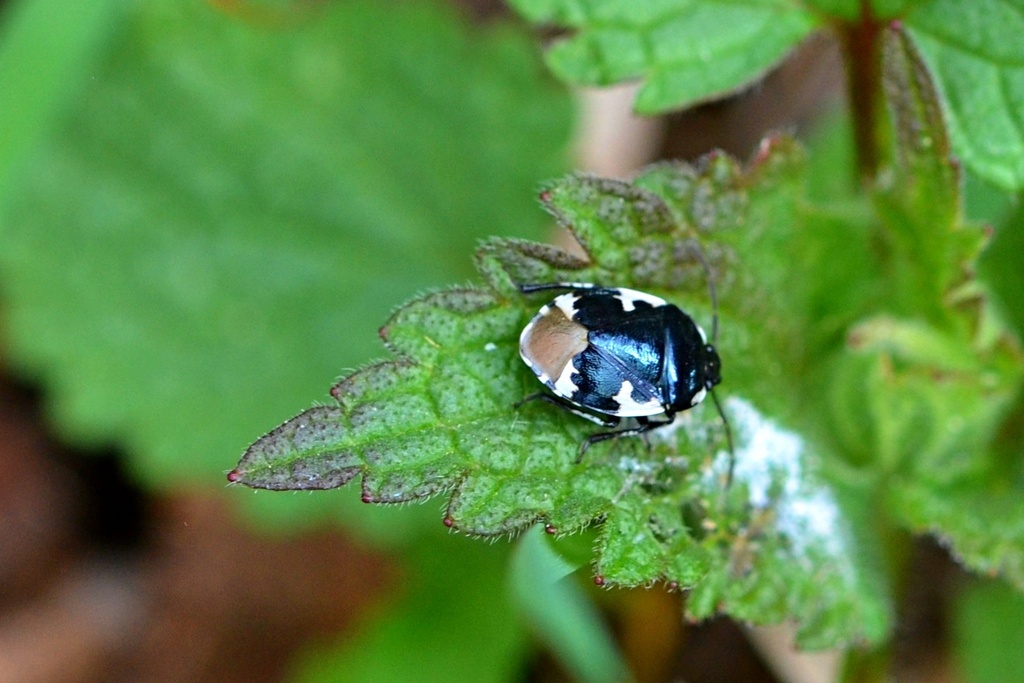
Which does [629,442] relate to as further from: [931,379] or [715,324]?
[931,379]

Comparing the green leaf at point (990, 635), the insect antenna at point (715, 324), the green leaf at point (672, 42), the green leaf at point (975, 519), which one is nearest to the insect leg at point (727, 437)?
the insect antenna at point (715, 324)

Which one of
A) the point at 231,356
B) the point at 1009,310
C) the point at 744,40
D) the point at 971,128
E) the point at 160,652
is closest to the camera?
the point at 971,128

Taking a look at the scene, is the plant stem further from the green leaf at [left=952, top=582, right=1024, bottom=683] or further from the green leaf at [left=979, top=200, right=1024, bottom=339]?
the green leaf at [left=952, top=582, right=1024, bottom=683]

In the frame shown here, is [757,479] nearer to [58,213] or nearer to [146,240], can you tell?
[146,240]

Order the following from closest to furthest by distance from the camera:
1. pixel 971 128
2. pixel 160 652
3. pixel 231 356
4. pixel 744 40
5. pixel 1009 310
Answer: pixel 971 128, pixel 744 40, pixel 1009 310, pixel 231 356, pixel 160 652

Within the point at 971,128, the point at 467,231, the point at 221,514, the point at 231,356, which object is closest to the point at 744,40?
the point at 971,128

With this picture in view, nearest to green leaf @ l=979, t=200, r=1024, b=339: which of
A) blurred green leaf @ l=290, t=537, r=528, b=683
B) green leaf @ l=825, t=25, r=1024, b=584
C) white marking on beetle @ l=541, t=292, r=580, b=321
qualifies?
green leaf @ l=825, t=25, r=1024, b=584
